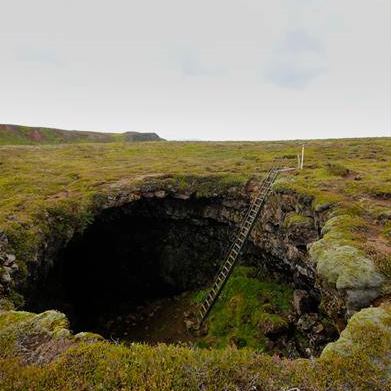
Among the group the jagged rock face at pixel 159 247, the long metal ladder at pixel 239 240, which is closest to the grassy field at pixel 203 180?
the long metal ladder at pixel 239 240

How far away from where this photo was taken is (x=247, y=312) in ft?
94.0

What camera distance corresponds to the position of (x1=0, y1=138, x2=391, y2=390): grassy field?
33.1 feet

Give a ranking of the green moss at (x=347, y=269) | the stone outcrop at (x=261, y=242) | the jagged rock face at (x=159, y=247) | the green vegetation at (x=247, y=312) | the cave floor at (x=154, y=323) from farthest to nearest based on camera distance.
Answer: the jagged rock face at (x=159, y=247), the cave floor at (x=154, y=323), the green vegetation at (x=247, y=312), the stone outcrop at (x=261, y=242), the green moss at (x=347, y=269)

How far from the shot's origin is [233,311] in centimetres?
2880

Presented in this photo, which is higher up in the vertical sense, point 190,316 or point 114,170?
point 114,170

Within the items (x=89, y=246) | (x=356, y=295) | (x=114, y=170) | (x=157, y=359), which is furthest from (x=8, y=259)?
(x=114, y=170)

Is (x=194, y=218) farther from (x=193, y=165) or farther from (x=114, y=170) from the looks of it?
(x=114, y=170)

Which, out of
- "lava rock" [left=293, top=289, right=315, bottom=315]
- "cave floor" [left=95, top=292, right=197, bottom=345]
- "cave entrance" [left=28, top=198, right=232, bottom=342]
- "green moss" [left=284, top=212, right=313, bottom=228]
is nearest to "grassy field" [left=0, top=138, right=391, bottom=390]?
"green moss" [left=284, top=212, right=313, bottom=228]

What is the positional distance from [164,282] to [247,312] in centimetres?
969

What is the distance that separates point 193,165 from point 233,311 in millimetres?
18763

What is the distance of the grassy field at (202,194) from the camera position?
33.1 ft

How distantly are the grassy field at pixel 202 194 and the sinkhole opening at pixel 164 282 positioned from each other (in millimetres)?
1810

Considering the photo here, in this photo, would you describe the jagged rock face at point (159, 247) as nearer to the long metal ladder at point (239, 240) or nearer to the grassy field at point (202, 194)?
the long metal ladder at point (239, 240)

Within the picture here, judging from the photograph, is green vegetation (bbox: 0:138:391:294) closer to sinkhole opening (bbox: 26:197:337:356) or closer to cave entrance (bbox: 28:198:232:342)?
sinkhole opening (bbox: 26:197:337:356)
